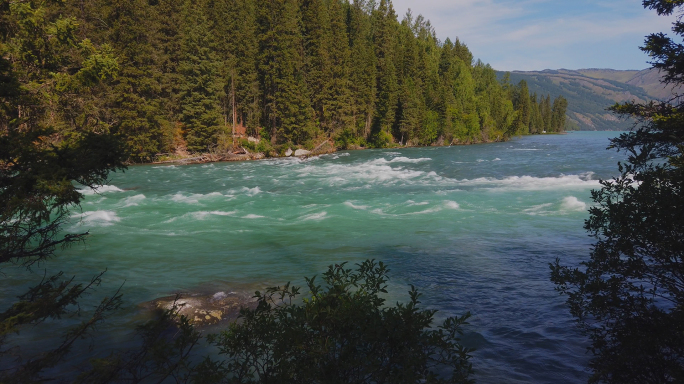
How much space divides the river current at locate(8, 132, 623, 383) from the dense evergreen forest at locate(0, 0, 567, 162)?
5107 millimetres

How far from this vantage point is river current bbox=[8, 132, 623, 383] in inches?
284

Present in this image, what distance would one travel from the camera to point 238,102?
2099 inches

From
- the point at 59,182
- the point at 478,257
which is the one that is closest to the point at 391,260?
the point at 478,257

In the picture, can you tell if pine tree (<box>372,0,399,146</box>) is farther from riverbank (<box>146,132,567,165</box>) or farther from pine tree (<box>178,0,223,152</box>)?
pine tree (<box>178,0,223,152</box>)

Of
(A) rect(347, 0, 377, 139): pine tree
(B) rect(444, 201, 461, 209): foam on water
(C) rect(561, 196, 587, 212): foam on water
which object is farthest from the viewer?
(A) rect(347, 0, 377, 139): pine tree

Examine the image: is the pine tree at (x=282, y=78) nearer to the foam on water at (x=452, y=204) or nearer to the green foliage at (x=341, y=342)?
the foam on water at (x=452, y=204)

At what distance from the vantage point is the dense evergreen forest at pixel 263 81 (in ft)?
125

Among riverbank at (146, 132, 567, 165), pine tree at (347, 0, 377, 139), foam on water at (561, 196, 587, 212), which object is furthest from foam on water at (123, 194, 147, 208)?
pine tree at (347, 0, 377, 139)

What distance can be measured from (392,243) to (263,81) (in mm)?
46059

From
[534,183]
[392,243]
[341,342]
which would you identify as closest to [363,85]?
[534,183]

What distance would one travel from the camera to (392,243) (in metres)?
12.5

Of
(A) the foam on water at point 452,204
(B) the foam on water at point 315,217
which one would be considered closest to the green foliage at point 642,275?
(B) the foam on water at point 315,217

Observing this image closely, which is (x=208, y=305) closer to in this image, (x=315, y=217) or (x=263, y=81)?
(x=315, y=217)

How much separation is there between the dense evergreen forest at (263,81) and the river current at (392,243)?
16.8 ft
